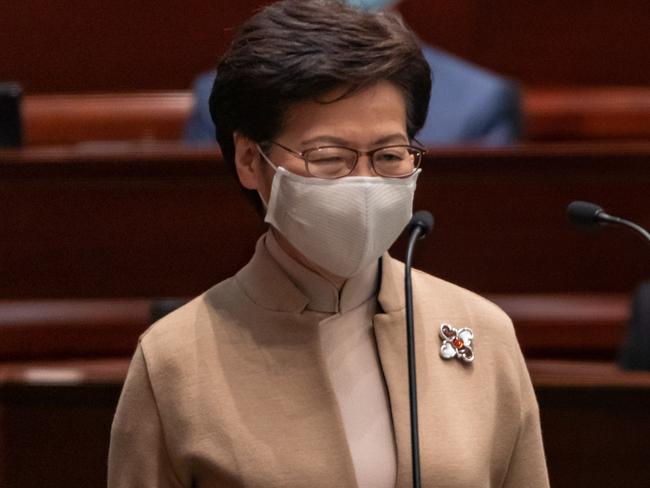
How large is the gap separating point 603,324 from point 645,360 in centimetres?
44

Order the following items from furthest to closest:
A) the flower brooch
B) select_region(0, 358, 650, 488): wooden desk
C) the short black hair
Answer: select_region(0, 358, 650, 488): wooden desk
the flower brooch
the short black hair

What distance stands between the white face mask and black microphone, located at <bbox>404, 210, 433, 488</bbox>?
0.04 m

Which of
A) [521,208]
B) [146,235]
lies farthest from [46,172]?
[521,208]

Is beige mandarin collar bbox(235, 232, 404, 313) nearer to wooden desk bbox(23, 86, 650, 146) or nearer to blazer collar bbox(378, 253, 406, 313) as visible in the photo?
blazer collar bbox(378, 253, 406, 313)

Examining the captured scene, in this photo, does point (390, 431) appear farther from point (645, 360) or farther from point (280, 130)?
point (645, 360)

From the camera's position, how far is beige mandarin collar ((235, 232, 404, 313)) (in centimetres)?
114

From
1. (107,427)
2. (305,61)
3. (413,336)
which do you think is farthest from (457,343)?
(107,427)

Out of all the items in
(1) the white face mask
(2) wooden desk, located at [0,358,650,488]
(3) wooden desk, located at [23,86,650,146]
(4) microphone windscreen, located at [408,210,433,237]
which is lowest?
(3) wooden desk, located at [23,86,650,146]

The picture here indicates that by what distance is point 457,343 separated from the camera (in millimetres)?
1169

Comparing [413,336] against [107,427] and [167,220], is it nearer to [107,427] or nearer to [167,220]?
[107,427]

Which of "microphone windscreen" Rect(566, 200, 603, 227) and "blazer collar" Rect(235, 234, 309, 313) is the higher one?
"microphone windscreen" Rect(566, 200, 603, 227)

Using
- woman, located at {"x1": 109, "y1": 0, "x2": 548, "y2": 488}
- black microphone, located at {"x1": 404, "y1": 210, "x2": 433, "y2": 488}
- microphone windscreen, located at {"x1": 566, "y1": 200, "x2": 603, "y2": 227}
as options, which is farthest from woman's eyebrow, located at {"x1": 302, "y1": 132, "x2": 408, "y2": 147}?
microphone windscreen, located at {"x1": 566, "y1": 200, "x2": 603, "y2": 227}

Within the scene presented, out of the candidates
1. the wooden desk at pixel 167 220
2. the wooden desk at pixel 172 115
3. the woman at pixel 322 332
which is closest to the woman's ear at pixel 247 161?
the woman at pixel 322 332

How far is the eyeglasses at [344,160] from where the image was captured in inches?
41.9
